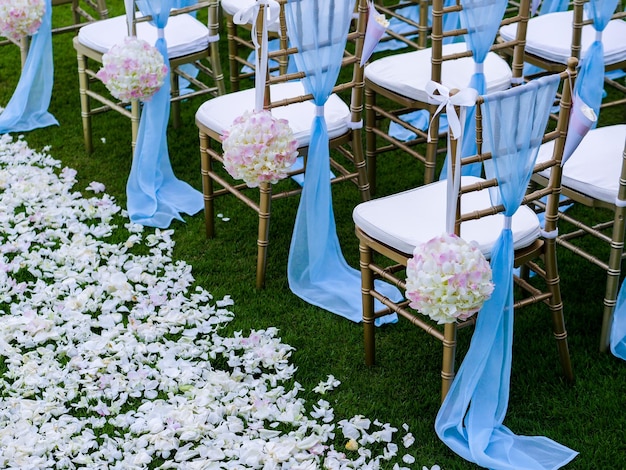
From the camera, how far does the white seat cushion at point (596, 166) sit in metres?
3.14

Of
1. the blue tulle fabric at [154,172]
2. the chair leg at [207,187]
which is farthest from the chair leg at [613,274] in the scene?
the blue tulle fabric at [154,172]

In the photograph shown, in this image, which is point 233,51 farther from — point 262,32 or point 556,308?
point 556,308

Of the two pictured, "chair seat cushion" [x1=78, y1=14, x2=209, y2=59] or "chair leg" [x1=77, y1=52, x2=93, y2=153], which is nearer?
"chair seat cushion" [x1=78, y1=14, x2=209, y2=59]

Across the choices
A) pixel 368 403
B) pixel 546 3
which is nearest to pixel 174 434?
pixel 368 403

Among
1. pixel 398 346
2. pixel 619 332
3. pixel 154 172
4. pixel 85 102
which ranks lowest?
pixel 398 346

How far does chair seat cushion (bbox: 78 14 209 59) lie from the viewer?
430cm

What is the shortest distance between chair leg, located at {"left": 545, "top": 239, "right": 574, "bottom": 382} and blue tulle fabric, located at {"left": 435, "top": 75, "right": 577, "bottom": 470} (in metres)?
0.25

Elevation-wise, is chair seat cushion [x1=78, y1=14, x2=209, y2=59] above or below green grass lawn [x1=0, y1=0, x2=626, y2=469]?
above

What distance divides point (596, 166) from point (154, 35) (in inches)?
84.9

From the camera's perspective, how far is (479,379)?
286 centimetres

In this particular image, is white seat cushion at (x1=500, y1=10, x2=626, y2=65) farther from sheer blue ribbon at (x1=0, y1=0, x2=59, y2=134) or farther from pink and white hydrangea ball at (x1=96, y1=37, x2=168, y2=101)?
sheer blue ribbon at (x1=0, y1=0, x2=59, y2=134)

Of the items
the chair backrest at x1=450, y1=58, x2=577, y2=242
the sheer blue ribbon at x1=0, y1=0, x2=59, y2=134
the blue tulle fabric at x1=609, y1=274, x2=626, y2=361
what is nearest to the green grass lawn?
the blue tulle fabric at x1=609, y1=274, x2=626, y2=361

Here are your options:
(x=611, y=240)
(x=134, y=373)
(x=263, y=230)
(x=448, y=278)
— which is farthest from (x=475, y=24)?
(x=134, y=373)

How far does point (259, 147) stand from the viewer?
3.26m
